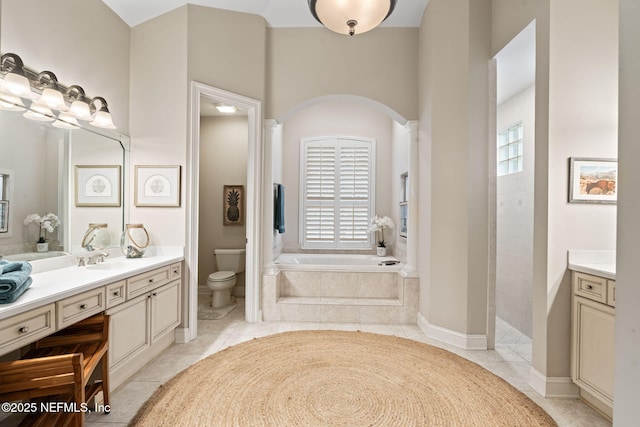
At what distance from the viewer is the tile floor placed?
6.38 ft

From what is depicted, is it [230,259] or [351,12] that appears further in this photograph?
[230,259]

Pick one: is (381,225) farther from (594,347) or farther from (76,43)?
(76,43)

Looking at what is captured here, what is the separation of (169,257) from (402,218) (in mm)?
3110

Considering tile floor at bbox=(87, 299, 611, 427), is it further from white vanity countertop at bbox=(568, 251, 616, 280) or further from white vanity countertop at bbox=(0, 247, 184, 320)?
white vanity countertop at bbox=(568, 251, 616, 280)

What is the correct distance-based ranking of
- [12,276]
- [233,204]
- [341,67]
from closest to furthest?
[12,276] < [341,67] < [233,204]

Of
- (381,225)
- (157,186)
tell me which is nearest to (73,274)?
(157,186)

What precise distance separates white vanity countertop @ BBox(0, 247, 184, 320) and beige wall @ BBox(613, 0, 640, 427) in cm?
230

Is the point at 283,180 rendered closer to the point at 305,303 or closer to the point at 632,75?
the point at 305,303

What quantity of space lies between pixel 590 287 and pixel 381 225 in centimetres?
307

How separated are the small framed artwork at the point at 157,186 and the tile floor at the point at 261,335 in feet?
4.53

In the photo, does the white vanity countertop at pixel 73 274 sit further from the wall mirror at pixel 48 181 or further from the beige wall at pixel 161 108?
the beige wall at pixel 161 108

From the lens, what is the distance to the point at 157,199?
3035 mm

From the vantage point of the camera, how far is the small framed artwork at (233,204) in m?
4.77

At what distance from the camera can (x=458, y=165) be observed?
2.99m
